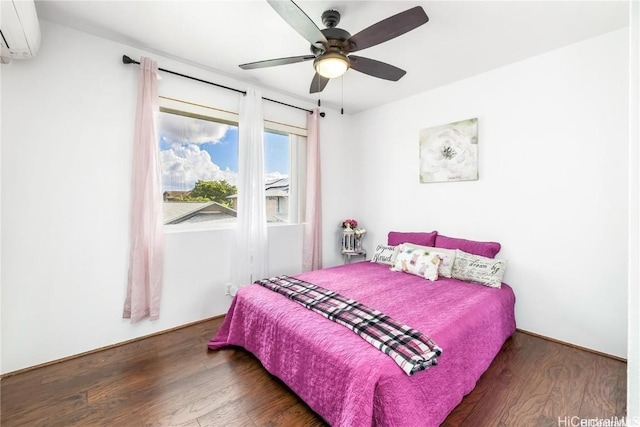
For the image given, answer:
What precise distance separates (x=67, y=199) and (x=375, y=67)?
2585mm

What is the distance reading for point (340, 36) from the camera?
1.72 meters

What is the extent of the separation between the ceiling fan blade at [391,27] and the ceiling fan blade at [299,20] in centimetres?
22

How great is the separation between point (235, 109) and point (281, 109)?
612 millimetres

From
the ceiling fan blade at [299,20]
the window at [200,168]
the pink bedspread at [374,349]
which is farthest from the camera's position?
the window at [200,168]

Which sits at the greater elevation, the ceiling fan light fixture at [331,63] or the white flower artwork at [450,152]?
the ceiling fan light fixture at [331,63]

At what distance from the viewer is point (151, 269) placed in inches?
95.1

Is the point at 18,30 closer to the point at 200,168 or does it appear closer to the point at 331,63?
the point at 200,168

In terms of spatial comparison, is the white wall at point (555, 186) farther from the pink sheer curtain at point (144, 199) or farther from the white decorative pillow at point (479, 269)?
the pink sheer curtain at point (144, 199)

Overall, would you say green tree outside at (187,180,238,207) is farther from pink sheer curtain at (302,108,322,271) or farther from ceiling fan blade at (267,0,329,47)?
ceiling fan blade at (267,0,329,47)

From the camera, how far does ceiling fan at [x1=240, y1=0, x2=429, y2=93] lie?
1.48 m

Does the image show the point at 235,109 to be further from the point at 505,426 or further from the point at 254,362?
the point at 505,426

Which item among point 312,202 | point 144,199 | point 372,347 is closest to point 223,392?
point 372,347

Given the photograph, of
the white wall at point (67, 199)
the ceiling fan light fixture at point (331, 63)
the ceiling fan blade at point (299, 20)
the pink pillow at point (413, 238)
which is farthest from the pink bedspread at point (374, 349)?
the ceiling fan blade at point (299, 20)

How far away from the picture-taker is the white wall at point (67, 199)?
195 centimetres
